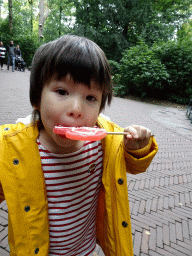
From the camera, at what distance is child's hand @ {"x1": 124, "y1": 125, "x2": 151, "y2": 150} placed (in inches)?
39.7

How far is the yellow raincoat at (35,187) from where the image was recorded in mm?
996

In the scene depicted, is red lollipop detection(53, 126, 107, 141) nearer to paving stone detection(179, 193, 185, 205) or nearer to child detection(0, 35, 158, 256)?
child detection(0, 35, 158, 256)

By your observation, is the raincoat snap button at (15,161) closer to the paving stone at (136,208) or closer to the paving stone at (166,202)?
the paving stone at (136,208)

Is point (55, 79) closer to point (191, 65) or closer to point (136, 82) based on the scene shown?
point (136, 82)

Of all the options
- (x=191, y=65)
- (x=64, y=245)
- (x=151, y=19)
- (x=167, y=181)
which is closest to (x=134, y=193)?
(x=167, y=181)

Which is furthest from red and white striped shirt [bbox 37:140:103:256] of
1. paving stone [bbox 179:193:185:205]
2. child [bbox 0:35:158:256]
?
paving stone [bbox 179:193:185:205]

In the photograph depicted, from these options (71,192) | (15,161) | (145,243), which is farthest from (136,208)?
(15,161)

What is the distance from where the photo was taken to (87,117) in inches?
39.2

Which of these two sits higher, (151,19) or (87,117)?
(151,19)

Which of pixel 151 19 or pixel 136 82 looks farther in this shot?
pixel 151 19

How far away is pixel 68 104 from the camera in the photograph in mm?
924

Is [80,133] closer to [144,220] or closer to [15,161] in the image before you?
[15,161]

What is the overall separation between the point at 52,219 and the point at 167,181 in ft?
10.8

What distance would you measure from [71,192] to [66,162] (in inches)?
8.2
